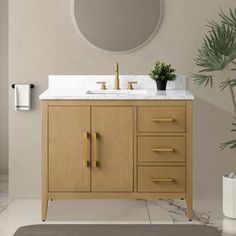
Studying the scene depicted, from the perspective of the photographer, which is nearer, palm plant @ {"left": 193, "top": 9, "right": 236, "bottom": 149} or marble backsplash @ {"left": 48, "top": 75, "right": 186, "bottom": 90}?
palm plant @ {"left": 193, "top": 9, "right": 236, "bottom": 149}

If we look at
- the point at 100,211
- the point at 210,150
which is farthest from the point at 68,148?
the point at 210,150

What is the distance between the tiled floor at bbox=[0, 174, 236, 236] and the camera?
13.1ft

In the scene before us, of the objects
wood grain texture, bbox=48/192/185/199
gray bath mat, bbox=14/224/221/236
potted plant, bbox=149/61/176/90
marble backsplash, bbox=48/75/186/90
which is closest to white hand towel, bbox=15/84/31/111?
marble backsplash, bbox=48/75/186/90

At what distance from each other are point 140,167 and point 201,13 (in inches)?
52.7

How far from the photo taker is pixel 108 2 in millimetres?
4516

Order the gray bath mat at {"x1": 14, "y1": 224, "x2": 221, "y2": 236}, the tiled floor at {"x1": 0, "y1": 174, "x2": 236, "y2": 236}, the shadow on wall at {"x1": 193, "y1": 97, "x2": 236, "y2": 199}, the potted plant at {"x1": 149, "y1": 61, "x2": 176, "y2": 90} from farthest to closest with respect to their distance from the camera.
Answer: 1. the shadow on wall at {"x1": 193, "y1": 97, "x2": 236, "y2": 199}
2. the potted plant at {"x1": 149, "y1": 61, "x2": 176, "y2": 90}
3. the tiled floor at {"x1": 0, "y1": 174, "x2": 236, "y2": 236}
4. the gray bath mat at {"x1": 14, "y1": 224, "x2": 221, "y2": 236}

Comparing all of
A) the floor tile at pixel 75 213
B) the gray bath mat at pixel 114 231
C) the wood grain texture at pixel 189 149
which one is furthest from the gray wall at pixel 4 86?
the gray bath mat at pixel 114 231

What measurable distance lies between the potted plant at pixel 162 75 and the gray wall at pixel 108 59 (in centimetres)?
26

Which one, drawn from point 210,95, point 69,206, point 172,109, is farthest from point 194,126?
point 69,206

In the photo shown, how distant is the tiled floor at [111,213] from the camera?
3.99 meters

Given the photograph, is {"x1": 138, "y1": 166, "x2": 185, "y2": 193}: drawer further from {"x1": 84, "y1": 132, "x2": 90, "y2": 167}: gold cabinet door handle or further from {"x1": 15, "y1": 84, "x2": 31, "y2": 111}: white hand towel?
{"x1": 15, "y1": 84, "x2": 31, "y2": 111}: white hand towel

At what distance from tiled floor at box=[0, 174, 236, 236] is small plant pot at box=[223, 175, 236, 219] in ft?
0.18

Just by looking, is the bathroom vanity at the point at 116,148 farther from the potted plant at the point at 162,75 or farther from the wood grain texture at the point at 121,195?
the potted plant at the point at 162,75

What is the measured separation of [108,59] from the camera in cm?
461
